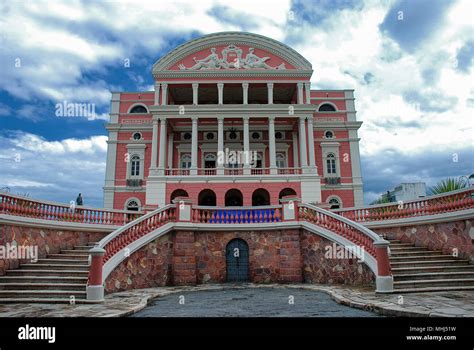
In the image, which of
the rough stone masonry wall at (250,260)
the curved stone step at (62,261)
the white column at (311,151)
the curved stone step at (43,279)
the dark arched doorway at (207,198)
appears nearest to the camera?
the curved stone step at (43,279)

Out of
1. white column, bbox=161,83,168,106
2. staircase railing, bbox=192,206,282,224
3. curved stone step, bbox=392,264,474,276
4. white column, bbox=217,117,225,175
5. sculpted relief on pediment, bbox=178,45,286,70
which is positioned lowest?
curved stone step, bbox=392,264,474,276

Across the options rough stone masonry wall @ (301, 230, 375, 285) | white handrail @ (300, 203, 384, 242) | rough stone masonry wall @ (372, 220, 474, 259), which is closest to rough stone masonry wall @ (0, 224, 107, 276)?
rough stone masonry wall @ (301, 230, 375, 285)

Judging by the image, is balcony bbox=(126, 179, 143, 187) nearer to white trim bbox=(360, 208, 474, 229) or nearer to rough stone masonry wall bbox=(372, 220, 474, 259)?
white trim bbox=(360, 208, 474, 229)

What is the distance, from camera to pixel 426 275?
390 inches

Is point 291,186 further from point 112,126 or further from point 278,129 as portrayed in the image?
point 112,126

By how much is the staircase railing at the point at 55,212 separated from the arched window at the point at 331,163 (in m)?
19.9

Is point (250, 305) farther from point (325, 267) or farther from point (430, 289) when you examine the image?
point (325, 267)

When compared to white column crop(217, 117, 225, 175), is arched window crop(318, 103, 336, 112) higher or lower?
higher

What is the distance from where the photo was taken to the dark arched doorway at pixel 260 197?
27.3 meters

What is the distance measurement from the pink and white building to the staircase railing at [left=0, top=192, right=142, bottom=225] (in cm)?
1145

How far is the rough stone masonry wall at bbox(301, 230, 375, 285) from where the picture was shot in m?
11.1

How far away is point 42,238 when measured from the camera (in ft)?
37.2

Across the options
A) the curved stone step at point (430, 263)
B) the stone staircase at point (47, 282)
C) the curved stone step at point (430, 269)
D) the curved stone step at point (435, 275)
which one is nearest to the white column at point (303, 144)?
the curved stone step at point (430, 263)

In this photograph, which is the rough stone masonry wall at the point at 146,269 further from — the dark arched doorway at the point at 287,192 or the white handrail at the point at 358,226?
the dark arched doorway at the point at 287,192
